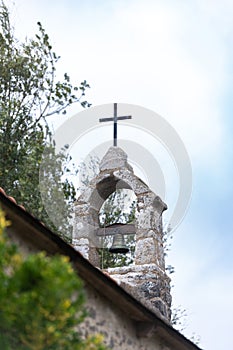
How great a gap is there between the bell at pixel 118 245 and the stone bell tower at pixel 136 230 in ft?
0.58

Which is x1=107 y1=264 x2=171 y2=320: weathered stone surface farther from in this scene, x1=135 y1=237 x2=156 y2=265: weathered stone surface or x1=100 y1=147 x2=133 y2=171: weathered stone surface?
x1=100 y1=147 x2=133 y2=171: weathered stone surface

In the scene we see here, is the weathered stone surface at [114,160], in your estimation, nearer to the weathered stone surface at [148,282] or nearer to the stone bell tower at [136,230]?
the stone bell tower at [136,230]

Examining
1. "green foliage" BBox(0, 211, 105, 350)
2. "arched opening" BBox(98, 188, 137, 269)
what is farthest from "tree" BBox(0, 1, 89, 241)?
"green foliage" BBox(0, 211, 105, 350)

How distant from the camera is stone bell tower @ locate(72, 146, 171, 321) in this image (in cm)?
794

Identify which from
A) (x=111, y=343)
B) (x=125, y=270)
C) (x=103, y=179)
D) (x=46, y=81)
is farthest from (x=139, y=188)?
(x=46, y=81)

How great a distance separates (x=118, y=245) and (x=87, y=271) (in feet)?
9.37

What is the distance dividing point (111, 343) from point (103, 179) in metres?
3.37

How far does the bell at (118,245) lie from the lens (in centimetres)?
818

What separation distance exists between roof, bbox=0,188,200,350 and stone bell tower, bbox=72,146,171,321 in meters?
1.17

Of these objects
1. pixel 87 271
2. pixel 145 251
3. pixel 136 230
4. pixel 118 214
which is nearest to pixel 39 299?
pixel 87 271

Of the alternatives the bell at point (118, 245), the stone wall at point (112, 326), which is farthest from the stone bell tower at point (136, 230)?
the stone wall at point (112, 326)

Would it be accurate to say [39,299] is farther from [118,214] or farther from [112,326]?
[118,214]

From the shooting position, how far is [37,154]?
14156 mm

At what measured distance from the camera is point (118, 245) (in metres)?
8.20
